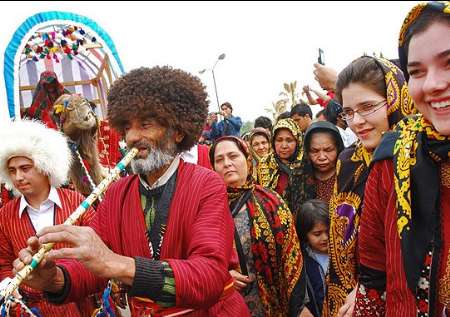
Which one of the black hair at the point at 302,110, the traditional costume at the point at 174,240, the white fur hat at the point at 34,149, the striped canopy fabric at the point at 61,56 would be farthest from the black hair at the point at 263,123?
the traditional costume at the point at 174,240

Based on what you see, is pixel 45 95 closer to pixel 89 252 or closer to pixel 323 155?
pixel 323 155

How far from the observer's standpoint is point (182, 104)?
7.02 feet

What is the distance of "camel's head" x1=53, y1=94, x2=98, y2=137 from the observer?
420 cm

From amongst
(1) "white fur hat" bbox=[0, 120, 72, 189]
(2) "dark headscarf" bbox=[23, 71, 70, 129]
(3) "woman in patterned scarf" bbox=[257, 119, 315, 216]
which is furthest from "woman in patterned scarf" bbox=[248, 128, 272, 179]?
(1) "white fur hat" bbox=[0, 120, 72, 189]

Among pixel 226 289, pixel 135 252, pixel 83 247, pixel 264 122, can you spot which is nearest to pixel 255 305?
pixel 226 289

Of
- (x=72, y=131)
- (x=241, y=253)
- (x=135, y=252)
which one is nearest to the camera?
(x=135, y=252)

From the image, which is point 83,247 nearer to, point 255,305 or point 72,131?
point 255,305

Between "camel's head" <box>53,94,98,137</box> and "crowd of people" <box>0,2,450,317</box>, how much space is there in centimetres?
99

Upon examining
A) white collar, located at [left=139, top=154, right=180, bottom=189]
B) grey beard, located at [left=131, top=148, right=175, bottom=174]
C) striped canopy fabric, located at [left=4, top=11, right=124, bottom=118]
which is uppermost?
striped canopy fabric, located at [left=4, top=11, right=124, bottom=118]

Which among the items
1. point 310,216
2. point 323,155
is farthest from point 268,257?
point 323,155

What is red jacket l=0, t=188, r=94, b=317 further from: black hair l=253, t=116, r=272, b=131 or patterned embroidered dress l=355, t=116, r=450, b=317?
black hair l=253, t=116, r=272, b=131

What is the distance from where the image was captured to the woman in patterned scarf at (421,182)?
1.27 m

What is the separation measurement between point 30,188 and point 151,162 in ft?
4.63

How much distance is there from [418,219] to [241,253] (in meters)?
1.72
